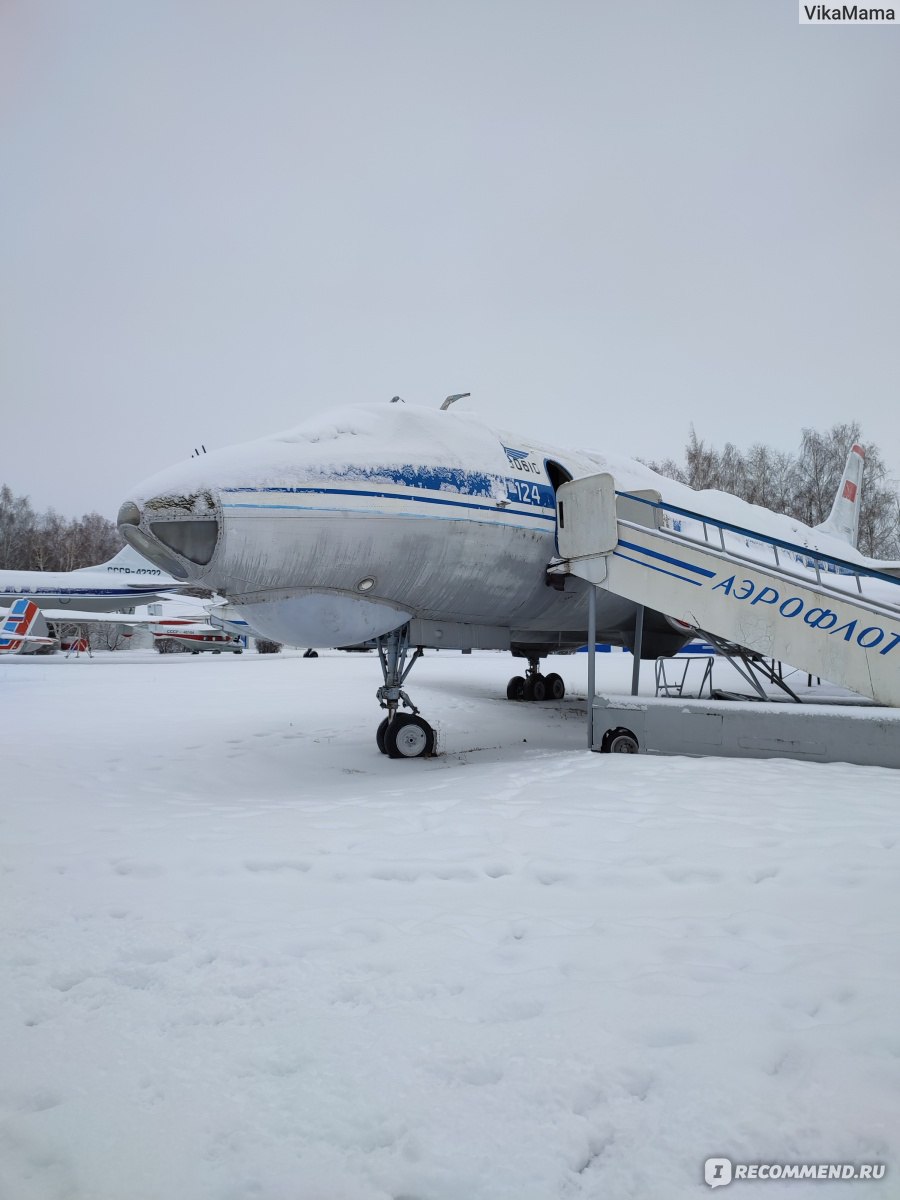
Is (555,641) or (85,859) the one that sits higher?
(555,641)

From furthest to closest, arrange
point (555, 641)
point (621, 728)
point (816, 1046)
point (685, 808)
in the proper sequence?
point (555, 641) < point (621, 728) < point (685, 808) < point (816, 1046)

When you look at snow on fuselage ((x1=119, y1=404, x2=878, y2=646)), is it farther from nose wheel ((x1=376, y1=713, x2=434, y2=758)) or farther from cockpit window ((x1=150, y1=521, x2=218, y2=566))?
nose wheel ((x1=376, y1=713, x2=434, y2=758))

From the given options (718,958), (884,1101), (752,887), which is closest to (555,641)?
(752,887)

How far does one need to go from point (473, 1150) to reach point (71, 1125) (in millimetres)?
959

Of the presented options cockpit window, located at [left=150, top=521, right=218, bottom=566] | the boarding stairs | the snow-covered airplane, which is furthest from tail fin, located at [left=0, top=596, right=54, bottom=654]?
the boarding stairs

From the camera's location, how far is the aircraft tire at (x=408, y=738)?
7359mm

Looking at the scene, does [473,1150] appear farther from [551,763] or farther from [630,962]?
[551,763]

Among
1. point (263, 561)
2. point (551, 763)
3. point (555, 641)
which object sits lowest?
point (551, 763)

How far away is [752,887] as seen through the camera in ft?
9.68

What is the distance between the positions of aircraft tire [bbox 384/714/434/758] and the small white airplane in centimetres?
2723

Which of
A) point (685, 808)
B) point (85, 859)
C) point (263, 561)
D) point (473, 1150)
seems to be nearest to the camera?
point (473, 1150)

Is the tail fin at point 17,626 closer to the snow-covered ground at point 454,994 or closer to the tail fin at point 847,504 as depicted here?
the snow-covered ground at point 454,994

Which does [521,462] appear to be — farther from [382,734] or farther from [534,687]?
[534,687]

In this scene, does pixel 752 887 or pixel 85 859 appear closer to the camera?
pixel 752 887
